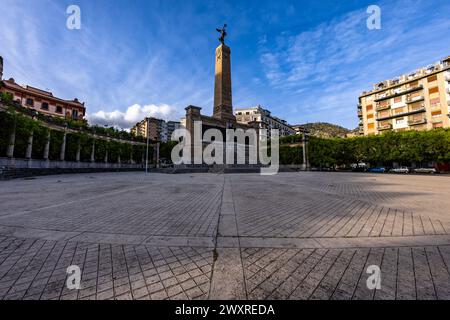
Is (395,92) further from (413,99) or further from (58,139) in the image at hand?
(58,139)

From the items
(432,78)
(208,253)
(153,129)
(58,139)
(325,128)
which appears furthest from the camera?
(325,128)

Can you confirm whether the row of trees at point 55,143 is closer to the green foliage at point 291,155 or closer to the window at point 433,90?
the green foliage at point 291,155

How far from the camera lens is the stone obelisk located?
3256cm


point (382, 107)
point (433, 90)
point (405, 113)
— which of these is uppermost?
point (433, 90)

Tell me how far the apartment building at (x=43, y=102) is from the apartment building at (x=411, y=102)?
84076 mm

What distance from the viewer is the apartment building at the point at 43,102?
131 ft

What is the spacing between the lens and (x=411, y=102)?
47562 mm

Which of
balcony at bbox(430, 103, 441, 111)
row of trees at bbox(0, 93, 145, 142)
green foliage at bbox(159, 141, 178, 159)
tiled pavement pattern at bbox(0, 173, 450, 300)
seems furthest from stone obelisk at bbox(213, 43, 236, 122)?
balcony at bbox(430, 103, 441, 111)

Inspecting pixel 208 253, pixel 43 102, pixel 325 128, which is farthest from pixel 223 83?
pixel 325 128

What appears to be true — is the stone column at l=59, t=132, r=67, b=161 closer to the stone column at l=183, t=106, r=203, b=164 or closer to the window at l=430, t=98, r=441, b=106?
the stone column at l=183, t=106, r=203, b=164

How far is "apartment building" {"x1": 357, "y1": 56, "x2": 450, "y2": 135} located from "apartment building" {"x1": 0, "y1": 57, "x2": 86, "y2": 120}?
84076mm

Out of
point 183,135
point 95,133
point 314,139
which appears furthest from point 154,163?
point 314,139

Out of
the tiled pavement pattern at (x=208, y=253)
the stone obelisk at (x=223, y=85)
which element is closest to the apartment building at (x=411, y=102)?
the stone obelisk at (x=223, y=85)

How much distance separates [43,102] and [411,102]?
92.6m
